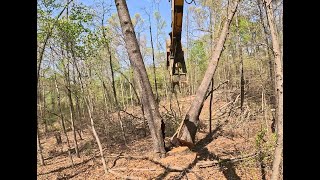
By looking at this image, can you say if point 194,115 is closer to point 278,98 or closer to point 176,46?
point 176,46

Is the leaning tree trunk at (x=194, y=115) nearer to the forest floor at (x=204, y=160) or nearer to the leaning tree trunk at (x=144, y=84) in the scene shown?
the forest floor at (x=204, y=160)

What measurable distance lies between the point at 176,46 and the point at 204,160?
408 cm

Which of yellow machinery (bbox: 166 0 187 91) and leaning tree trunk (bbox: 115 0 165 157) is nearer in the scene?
leaning tree trunk (bbox: 115 0 165 157)

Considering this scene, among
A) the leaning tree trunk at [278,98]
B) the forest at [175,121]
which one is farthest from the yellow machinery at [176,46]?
the leaning tree trunk at [278,98]

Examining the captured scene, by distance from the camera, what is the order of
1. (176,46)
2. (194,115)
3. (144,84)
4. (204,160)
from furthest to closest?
(176,46) < (194,115) < (204,160) < (144,84)

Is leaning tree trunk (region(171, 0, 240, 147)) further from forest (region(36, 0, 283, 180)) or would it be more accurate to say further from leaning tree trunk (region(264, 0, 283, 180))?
leaning tree trunk (region(264, 0, 283, 180))

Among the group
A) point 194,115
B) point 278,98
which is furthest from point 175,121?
point 278,98

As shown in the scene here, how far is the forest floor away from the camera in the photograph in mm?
6945

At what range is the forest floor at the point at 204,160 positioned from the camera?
22.8 ft

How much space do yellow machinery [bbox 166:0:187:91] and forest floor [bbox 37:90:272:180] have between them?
8.57 feet

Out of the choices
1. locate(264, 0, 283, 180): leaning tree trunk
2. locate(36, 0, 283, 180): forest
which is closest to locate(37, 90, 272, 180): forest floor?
locate(36, 0, 283, 180): forest

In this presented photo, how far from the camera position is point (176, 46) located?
379 inches

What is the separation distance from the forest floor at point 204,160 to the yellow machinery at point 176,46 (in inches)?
103
